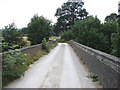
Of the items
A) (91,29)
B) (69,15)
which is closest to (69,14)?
(69,15)

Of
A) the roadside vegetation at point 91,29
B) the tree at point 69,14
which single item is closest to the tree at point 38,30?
the roadside vegetation at point 91,29

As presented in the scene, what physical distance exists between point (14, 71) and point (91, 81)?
10.1 ft

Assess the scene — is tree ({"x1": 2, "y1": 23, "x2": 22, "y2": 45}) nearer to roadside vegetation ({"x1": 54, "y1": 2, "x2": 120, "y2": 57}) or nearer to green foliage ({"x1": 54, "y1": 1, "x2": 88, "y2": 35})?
roadside vegetation ({"x1": 54, "y1": 2, "x2": 120, "y2": 57})

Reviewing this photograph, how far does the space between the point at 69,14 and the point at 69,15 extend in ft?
2.51

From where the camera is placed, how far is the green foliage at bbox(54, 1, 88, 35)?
6306 cm

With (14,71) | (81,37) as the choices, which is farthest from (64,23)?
(14,71)

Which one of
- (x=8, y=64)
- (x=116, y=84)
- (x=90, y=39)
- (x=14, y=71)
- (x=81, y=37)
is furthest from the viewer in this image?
(x=81, y=37)

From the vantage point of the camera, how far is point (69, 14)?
63.5 m

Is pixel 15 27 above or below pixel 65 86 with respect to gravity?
above

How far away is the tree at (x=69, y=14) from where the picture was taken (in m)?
63.1

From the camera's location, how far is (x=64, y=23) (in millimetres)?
62562

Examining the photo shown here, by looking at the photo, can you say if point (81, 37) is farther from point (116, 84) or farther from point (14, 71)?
point (116, 84)

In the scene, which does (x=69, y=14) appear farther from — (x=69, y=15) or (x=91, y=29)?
(x=91, y=29)

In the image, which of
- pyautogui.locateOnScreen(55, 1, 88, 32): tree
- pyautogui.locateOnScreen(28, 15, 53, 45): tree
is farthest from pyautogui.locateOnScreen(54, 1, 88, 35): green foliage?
pyautogui.locateOnScreen(28, 15, 53, 45): tree
